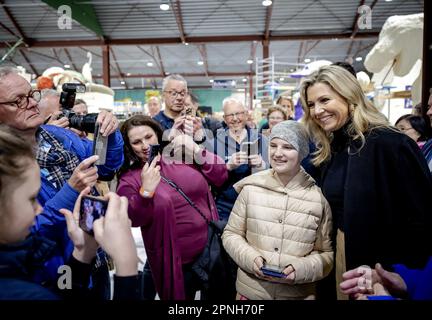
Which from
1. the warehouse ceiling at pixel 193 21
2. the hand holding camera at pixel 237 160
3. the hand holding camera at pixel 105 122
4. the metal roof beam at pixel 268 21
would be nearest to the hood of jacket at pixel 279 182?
the hand holding camera at pixel 237 160

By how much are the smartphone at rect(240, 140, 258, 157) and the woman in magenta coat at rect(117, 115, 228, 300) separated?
1.19ft

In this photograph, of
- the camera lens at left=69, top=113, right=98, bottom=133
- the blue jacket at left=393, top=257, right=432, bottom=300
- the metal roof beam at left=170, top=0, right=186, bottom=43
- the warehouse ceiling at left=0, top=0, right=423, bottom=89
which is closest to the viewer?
the blue jacket at left=393, top=257, right=432, bottom=300

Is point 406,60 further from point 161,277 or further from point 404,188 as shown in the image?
point 161,277

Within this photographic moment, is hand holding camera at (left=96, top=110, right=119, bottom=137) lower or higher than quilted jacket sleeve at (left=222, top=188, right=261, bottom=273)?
higher

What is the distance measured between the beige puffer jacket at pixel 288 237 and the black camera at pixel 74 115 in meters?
0.63

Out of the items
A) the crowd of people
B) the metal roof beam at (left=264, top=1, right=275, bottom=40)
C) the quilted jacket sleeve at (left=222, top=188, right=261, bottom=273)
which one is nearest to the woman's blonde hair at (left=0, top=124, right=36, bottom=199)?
the crowd of people

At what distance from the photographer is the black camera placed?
0.85 m

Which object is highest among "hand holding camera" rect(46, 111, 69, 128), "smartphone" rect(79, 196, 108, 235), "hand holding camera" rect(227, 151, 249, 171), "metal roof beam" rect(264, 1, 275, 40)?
"metal roof beam" rect(264, 1, 275, 40)

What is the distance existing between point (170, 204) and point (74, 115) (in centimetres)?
48

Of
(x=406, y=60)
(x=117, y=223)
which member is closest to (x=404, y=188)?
(x=117, y=223)

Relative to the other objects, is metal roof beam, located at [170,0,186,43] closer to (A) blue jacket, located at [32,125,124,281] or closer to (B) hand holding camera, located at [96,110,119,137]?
(B) hand holding camera, located at [96,110,119,137]

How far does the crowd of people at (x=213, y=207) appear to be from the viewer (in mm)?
586

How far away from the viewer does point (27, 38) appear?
5508 mm

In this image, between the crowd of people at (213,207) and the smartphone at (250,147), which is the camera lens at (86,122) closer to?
the crowd of people at (213,207)
